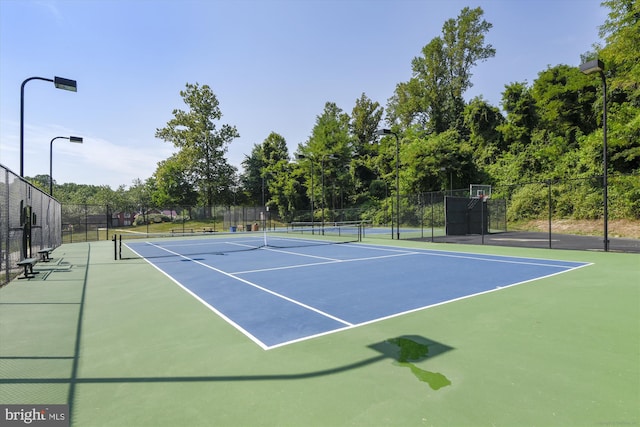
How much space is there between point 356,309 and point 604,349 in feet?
10.8

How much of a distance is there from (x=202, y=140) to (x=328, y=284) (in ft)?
178

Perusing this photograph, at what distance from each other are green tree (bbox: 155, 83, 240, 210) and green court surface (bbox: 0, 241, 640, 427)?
174 ft

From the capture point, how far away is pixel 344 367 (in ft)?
11.6

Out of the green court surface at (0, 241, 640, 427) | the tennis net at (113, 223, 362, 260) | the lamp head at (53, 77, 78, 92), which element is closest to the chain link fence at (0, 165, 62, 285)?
the green court surface at (0, 241, 640, 427)

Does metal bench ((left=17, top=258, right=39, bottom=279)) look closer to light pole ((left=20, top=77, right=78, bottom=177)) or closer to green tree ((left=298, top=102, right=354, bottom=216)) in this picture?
light pole ((left=20, top=77, right=78, bottom=177))

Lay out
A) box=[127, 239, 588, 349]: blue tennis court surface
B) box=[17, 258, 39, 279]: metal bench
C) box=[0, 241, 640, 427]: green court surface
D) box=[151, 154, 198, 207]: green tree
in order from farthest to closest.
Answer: box=[151, 154, 198, 207]: green tree
box=[17, 258, 39, 279]: metal bench
box=[127, 239, 588, 349]: blue tennis court surface
box=[0, 241, 640, 427]: green court surface

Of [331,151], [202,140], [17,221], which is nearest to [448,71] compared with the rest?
[331,151]

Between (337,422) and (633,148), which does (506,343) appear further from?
(633,148)

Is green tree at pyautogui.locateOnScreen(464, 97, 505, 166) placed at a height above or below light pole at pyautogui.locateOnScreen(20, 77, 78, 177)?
above

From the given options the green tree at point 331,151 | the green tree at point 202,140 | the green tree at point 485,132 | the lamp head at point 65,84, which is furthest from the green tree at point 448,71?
the lamp head at point 65,84

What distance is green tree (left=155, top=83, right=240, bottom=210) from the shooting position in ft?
183

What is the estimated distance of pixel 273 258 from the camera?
1325 cm

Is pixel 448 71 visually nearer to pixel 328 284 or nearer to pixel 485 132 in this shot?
pixel 485 132

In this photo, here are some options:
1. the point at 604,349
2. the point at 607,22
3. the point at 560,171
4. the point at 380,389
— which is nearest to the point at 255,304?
the point at 380,389
